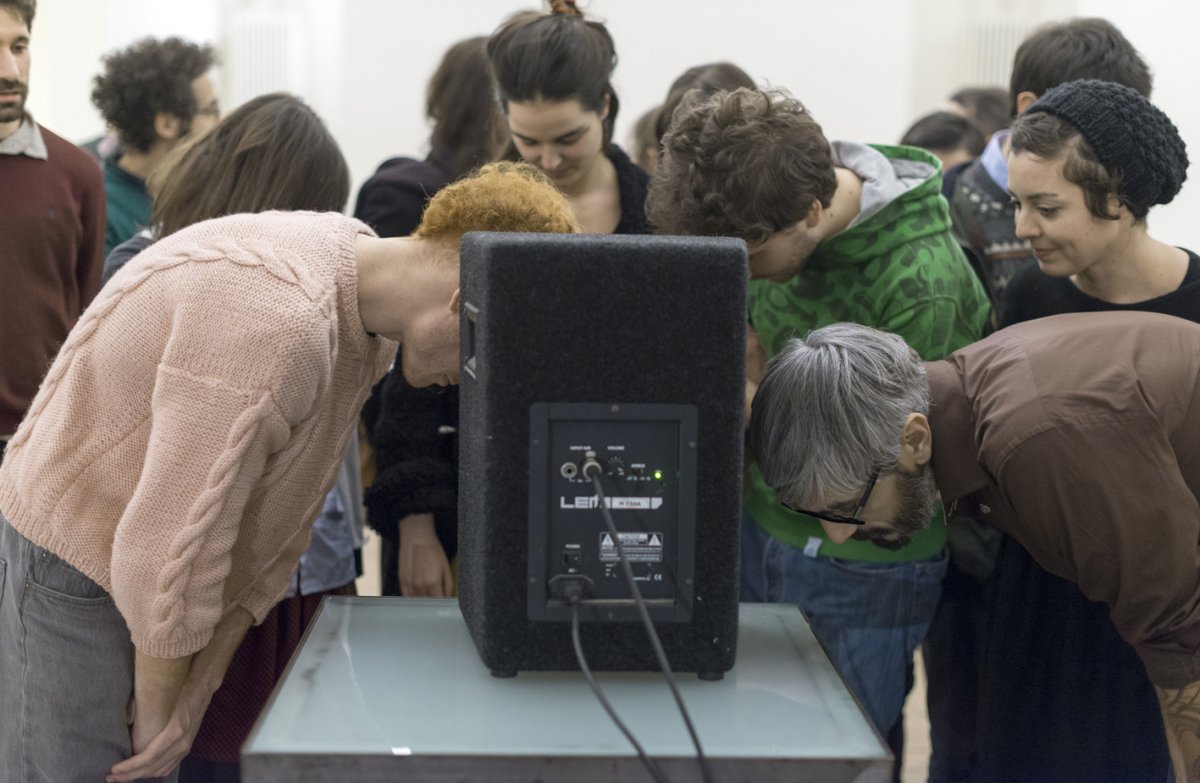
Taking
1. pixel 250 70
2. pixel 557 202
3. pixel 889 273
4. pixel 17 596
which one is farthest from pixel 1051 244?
pixel 250 70

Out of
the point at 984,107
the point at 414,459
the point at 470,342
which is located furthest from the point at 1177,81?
the point at 470,342

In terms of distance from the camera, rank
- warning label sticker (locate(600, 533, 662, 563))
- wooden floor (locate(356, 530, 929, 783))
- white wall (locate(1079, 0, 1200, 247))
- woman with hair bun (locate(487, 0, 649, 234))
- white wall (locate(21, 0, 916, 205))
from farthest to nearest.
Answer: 1. white wall (locate(21, 0, 916, 205))
2. white wall (locate(1079, 0, 1200, 247))
3. wooden floor (locate(356, 530, 929, 783))
4. woman with hair bun (locate(487, 0, 649, 234))
5. warning label sticker (locate(600, 533, 662, 563))

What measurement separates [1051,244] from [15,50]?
1.53m

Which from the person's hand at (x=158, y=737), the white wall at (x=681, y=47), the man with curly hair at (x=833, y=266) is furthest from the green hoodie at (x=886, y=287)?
the white wall at (x=681, y=47)

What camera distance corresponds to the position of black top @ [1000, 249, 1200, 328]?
1.51m

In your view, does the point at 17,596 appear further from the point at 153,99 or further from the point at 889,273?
the point at 153,99

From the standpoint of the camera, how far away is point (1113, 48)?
6.23 feet

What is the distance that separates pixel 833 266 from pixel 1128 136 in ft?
1.16

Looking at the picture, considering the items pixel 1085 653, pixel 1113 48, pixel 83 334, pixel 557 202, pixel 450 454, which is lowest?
pixel 1085 653

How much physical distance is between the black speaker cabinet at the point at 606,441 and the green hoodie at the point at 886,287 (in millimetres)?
511

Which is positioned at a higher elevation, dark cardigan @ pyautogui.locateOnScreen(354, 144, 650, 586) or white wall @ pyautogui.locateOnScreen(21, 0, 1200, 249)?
white wall @ pyautogui.locateOnScreen(21, 0, 1200, 249)

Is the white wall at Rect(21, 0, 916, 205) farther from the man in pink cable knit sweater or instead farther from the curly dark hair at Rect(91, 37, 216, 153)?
the man in pink cable knit sweater

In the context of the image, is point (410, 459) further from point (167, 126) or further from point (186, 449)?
point (167, 126)

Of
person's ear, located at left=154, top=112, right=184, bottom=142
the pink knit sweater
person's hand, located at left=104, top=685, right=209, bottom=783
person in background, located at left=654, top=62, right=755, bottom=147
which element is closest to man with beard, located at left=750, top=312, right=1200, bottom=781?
the pink knit sweater
